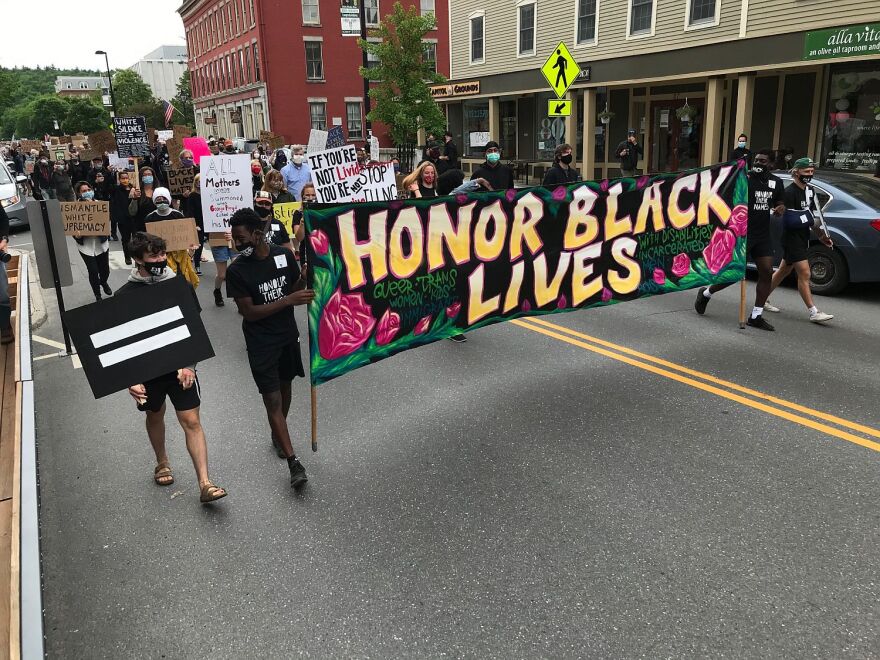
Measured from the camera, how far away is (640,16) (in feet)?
68.3

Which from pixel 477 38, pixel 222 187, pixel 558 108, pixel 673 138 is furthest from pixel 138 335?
pixel 477 38

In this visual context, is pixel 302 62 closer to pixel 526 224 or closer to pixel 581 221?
pixel 581 221

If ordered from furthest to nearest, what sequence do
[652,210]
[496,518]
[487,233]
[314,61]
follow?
[314,61] < [652,210] < [487,233] < [496,518]

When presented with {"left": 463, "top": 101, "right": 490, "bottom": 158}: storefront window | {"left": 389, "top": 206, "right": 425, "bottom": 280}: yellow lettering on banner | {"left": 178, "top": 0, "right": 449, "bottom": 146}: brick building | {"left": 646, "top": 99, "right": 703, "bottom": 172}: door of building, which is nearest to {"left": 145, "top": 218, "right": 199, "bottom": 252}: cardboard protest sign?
{"left": 389, "top": 206, "right": 425, "bottom": 280}: yellow lettering on banner

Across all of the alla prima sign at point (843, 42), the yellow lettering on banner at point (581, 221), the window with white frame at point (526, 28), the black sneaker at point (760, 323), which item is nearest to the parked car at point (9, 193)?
the yellow lettering on banner at point (581, 221)

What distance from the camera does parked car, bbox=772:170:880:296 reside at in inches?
361

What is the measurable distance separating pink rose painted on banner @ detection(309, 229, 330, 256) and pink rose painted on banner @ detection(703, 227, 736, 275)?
4450 mm

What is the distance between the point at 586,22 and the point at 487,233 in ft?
63.5

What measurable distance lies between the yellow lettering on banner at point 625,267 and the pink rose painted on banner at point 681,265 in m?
0.51

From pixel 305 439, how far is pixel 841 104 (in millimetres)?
16923

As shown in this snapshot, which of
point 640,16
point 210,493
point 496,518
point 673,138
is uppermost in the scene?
point 640,16

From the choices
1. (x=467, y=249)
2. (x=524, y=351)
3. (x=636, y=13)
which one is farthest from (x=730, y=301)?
(x=636, y=13)

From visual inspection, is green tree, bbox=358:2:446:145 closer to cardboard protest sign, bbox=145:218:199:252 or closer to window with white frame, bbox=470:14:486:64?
window with white frame, bbox=470:14:486:64

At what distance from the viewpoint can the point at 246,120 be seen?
53688mm
